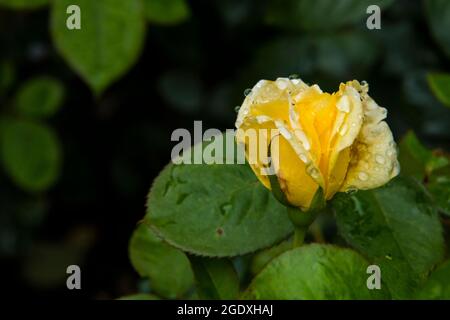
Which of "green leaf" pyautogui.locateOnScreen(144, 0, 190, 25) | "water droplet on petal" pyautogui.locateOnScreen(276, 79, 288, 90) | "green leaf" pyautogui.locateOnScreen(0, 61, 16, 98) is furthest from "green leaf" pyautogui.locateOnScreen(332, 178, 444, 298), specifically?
"green leaf" pyautogui.locateOnScreen(0, 61, 16, 98)

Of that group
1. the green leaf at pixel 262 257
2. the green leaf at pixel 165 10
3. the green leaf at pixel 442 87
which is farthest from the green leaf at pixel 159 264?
the green leaf at pixel 165 10

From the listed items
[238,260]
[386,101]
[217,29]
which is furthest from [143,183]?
[238,260]

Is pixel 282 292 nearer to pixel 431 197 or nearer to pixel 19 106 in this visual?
pixel 431 197

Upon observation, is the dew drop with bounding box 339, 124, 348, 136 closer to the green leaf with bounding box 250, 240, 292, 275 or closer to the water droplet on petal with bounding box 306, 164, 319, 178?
the water droplet on petal with bounding box 306, 164, 319, 178

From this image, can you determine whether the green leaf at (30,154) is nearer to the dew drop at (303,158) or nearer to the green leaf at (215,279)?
the green leaf at (215,279)

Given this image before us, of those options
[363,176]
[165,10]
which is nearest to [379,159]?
[363,176]

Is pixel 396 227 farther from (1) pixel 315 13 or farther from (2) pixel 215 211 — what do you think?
(1) pixel 315 13
